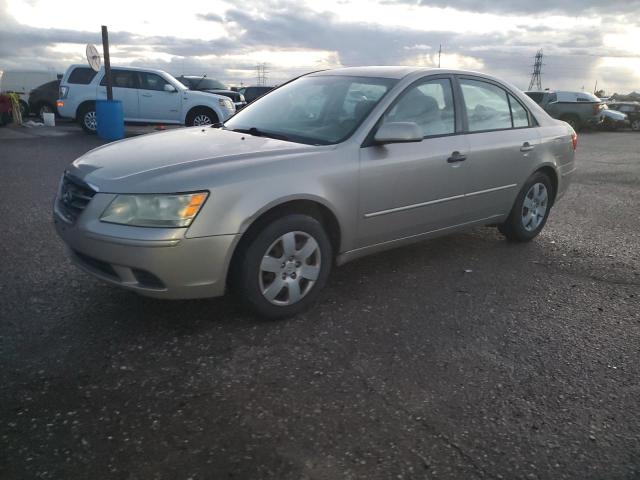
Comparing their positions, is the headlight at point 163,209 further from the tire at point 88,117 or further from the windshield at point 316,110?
the tire at point 88,117

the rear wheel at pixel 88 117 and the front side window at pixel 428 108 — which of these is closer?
the front side window at pixel 428 108

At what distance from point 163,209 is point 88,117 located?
13.5 meters

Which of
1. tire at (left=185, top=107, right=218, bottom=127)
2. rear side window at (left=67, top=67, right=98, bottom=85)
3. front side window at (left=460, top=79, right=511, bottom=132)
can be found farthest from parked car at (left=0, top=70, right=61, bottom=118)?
front side window at (left=460, top=79, right=511, bottom=132)

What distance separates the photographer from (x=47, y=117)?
18.0m

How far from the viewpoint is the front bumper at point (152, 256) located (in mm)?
2996

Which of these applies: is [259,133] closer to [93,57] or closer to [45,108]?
[93,57]

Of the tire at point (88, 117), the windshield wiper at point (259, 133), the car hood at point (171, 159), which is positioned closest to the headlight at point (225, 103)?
the tire at point (88, 117)

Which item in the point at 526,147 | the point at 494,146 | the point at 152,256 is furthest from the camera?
the point at 526,147

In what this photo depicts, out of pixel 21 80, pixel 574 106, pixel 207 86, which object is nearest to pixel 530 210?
pixel 207 86

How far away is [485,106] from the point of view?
477 cm

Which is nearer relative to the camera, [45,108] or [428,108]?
[428,108]

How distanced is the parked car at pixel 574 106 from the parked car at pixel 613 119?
53.2 inches

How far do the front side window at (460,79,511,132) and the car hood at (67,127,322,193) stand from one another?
169 centimetres

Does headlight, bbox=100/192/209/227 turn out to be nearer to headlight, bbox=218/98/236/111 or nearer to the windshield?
the windshield
